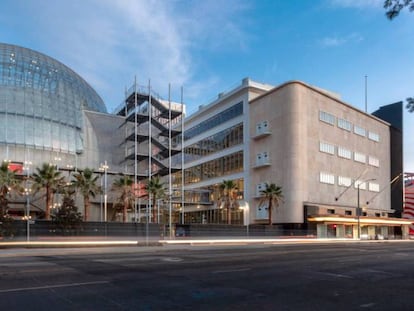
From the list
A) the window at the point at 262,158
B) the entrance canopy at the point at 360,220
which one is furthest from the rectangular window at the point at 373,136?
the window at the point at 262,158

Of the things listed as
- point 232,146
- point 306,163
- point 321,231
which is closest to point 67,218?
point 306,163

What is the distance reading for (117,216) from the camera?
7212 centimetres

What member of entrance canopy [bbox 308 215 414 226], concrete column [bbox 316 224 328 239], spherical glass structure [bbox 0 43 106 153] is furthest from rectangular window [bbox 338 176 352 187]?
spherical glass structure [bbox 0 43 106 153]

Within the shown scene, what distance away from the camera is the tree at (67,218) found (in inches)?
1713

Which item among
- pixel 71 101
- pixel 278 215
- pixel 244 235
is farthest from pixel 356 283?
Result: pixel 71 101

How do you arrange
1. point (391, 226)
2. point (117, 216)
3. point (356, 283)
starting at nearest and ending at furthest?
point (356, 283), point (117, 216), point (391, 226)

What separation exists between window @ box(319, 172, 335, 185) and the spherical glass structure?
42.9m

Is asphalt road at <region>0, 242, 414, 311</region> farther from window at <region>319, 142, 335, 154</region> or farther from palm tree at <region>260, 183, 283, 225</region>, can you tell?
window at <region>319, 142, 335, 154</region>

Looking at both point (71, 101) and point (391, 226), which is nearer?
point (71, 101)

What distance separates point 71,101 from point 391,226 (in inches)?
2701

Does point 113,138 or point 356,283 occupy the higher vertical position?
point 113,138

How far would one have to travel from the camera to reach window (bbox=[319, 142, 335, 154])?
6997 centimetres

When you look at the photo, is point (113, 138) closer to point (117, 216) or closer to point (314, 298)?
point (117, 216)

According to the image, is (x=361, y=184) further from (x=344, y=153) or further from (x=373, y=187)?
(x=344, y=153)
